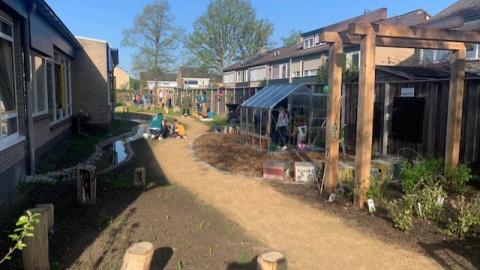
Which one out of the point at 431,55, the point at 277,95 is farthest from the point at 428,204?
the point at 431,55

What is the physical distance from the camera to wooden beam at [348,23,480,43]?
622cm

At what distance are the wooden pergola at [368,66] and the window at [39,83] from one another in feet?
26.1

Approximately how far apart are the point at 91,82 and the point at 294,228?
14981 millimetres

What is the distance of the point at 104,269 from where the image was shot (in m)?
4.12

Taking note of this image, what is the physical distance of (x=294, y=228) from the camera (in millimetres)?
5699

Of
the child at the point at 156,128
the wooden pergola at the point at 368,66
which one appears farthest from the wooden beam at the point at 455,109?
the child at the point at 156,128

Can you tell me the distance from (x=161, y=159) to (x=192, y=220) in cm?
576

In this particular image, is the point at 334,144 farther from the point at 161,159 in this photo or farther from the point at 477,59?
the point at 477,59

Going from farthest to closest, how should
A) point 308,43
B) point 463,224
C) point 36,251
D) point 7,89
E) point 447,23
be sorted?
1. point 308,43
2. point 7,89
3. point 447,23
4. point 463,224
5. point 36,251

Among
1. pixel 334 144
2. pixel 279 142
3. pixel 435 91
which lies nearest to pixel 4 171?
pixel 334 144

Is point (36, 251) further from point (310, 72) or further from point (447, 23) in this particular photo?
point (310, 72)

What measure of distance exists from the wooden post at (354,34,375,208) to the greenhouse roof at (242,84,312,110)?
6079mm

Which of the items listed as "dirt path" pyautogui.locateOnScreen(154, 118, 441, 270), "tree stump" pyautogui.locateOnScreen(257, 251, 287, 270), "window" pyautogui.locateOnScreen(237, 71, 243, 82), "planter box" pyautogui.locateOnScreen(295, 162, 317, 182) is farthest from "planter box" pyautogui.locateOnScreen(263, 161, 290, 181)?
"window" pyautogui.locateOnScreen(237, 71, 243, 82)

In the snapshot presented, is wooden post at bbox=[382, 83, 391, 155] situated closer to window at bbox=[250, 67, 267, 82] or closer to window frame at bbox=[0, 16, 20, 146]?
window frame at bbox=[0, 16, 20, 146]
